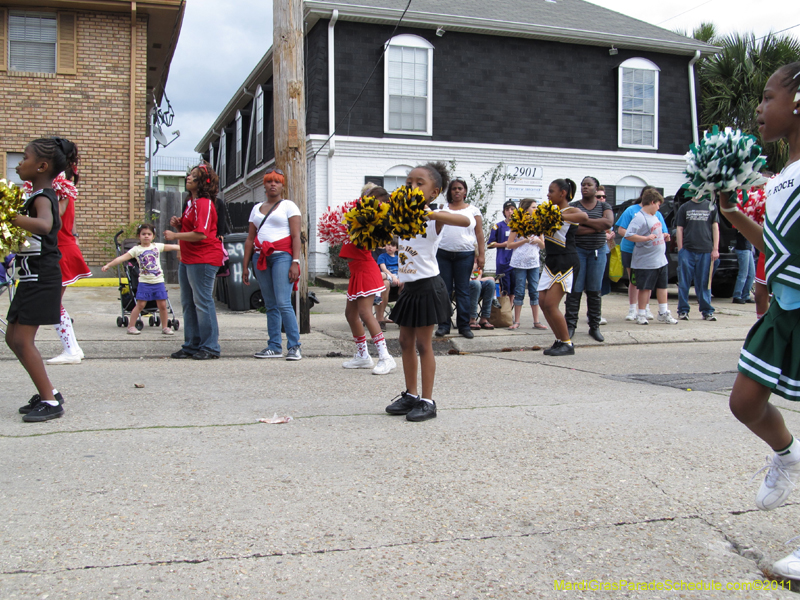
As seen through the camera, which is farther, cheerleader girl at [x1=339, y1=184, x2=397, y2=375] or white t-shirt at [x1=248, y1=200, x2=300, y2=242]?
white t-shirt at [x1=248, y1=200, x2=300, y2=242]

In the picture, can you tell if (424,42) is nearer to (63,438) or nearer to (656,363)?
(656,363)

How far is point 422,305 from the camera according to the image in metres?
4.79

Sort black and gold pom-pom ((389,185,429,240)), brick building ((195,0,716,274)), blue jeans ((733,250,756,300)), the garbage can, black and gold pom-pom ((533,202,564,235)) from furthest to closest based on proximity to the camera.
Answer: brick building ((195,0,716,274)), blue jeans ((733,250,756,300)), the garbage can, black and gold pom-pom ((533,202,564,235)), black and gold pom-pom ((389,185,429,240))

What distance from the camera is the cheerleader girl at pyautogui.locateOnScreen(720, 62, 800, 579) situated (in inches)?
102

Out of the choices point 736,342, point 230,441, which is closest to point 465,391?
point 230,441

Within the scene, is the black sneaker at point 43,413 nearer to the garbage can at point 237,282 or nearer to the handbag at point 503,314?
the handbag at point 503,314

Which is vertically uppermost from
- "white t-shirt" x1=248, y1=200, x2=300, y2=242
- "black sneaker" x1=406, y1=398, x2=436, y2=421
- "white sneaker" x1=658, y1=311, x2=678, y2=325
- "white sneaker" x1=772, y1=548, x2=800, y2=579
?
"white t-shirt" x1=248, y1=200, x2=300, y2=242

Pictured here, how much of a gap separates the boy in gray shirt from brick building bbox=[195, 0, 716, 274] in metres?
9.39

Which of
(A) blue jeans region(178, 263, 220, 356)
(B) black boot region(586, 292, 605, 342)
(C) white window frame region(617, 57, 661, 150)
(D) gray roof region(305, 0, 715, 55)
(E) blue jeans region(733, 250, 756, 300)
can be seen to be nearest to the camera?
(A) blue jeans region(178, 263, 220, 356)

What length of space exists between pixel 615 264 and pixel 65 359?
28.7 ft

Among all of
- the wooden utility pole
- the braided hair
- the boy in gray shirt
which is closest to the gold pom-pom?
the braided hair

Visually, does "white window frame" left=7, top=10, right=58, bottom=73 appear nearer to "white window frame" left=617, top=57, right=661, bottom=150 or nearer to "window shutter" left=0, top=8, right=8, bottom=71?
"window shutter" left=0, top=8, right=8, bottom=71

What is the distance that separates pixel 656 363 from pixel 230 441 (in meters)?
4.88

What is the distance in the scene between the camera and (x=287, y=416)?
477 centimetres
